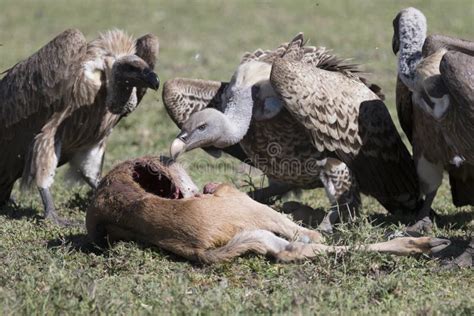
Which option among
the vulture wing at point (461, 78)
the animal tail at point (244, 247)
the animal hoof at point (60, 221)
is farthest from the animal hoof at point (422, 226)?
the animal hoof at point (60, 221)

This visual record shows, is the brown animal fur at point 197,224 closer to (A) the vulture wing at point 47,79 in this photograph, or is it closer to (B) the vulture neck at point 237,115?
(B) the vulture neck at point 237,115

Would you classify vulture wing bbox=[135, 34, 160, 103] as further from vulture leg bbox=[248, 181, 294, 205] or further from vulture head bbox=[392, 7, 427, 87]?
vulture head bbox=[392, 7, 427, 87]

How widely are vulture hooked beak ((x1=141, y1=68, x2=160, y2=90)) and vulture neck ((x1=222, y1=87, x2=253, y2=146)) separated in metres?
0.58

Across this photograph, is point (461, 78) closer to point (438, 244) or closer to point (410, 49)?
point (438, 244)

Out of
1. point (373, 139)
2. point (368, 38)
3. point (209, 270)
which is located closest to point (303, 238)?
point (209, 270)

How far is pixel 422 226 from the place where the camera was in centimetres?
679

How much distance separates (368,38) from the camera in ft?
53.8

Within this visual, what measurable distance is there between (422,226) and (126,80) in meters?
2.46

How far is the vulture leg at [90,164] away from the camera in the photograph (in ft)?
26.5

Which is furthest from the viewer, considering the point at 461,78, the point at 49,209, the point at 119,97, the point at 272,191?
the point at 272,191

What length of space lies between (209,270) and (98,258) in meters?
0.69

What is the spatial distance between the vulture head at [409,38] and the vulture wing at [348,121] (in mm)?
351

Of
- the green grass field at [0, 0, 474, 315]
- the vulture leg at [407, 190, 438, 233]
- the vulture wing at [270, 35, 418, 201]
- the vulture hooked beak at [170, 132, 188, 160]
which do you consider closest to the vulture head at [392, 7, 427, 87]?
the vulture wing at [270, 35, 418, 201]

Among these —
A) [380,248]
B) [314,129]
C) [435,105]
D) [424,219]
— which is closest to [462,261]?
[380,248]
